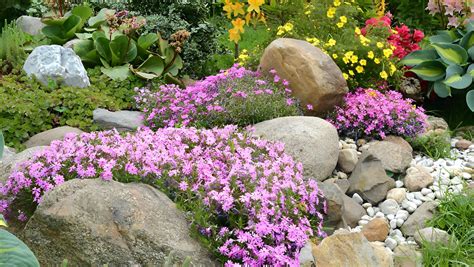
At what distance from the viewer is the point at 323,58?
5.49 m

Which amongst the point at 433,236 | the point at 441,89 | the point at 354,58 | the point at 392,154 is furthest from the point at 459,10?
the point at 433,236

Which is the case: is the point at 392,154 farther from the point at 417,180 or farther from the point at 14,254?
the point at 14,254

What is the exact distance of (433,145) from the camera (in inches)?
211

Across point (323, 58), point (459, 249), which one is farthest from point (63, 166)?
point (323, 58)

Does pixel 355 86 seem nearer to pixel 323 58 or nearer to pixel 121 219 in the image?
pixel 323 58

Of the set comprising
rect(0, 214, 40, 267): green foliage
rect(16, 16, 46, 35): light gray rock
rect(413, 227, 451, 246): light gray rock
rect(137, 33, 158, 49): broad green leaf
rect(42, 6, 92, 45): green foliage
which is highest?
rect(0, 214, 40, 267): green foliage

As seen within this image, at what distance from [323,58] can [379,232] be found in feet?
6.08

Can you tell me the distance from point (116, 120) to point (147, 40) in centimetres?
162

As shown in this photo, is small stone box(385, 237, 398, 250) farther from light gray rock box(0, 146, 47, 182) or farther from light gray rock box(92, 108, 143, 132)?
light gray rock box(92, 108, 143, 132)

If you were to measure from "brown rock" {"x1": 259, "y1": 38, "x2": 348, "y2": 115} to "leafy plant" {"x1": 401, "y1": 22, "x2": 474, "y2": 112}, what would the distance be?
1.28m

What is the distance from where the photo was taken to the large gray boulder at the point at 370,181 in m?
4.59

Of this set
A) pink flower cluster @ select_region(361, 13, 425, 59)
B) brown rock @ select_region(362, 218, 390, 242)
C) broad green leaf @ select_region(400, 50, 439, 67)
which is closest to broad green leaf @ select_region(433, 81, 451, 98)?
broad green leaf @ select_region(400, 50, 439, 67)

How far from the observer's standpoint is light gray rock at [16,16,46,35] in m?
8.27

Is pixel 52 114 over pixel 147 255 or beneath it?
beneath
